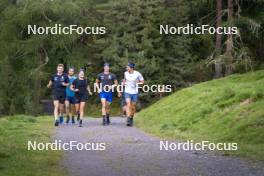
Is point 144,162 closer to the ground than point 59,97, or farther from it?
closer to the ground

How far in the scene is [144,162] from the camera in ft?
36.5

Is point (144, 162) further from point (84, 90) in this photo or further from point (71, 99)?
point (71, 99)

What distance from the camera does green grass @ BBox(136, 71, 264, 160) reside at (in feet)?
47.8

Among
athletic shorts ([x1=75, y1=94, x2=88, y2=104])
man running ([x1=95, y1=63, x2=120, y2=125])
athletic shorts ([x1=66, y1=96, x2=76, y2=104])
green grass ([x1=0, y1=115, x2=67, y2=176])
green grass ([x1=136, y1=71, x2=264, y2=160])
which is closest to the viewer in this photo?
green grass ([x1=0, y1=115, x2=67, y2=176])

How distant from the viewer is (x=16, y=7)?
38750mm

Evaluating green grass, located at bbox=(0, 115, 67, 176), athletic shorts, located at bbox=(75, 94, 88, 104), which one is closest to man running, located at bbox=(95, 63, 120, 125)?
athletic shorts, located at bbox=(75, 94, 88, 104)

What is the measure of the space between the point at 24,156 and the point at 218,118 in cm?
737

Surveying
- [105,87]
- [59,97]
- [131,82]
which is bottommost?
[59,97]

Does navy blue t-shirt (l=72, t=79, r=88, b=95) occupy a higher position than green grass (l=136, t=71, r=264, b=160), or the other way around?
navy blue t-shirt (l=72, t=79, r=88, b=95)

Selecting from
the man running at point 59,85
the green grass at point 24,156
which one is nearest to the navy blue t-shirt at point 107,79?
the man running at point 59,85

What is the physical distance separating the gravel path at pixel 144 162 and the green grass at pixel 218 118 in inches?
40.9

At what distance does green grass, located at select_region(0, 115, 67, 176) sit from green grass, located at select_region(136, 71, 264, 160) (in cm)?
362

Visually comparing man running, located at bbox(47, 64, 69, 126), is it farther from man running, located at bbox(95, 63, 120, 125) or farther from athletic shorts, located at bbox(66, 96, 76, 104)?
man running, located at bbox(95, 63, 120, 125)

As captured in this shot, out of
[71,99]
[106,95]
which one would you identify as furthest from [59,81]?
[106,95]
